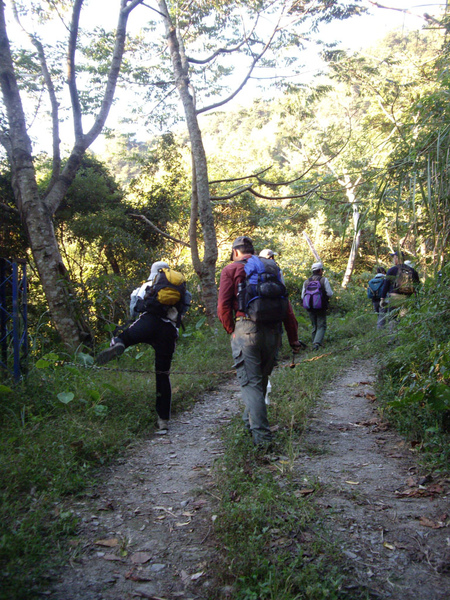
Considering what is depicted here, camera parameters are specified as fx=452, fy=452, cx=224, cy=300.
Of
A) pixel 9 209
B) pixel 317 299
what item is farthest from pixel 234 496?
pixel 9 209

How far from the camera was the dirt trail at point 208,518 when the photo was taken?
2348mm

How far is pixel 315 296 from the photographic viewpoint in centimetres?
930

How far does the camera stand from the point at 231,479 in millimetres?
3396

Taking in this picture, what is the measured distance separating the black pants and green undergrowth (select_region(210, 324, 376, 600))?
0.92 metres

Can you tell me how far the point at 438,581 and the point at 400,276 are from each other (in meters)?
2.18

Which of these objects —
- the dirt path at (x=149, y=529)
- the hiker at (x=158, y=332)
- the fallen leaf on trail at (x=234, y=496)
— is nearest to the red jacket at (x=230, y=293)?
the hiker at (x=158, y=332)

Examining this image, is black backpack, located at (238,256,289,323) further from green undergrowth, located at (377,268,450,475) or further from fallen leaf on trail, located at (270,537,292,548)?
fallen leaf on trail, located at (270,537,292,548)

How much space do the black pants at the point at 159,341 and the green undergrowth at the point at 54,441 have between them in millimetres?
250

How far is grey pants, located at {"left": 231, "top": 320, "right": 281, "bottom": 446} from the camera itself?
13.5 feet

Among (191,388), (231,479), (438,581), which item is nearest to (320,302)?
(191,388)

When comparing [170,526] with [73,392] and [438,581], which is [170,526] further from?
[73,392]

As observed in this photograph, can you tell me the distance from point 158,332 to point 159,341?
0.11 meters

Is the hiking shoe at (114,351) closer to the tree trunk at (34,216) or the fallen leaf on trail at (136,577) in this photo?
the fallen leaf on trail at (136,577)

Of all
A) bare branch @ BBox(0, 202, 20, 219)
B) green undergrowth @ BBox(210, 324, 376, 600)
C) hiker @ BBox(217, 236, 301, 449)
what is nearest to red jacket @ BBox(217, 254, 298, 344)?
hiker @ BBox(217, 236, 301, 449)
